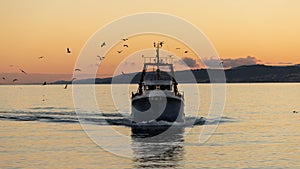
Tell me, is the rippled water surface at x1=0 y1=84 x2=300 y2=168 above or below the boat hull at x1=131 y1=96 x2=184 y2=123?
below

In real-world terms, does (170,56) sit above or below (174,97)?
above

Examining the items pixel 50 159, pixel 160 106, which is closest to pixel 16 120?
pixel 160 106

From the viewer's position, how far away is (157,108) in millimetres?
87562

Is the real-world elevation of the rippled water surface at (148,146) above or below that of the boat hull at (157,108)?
below

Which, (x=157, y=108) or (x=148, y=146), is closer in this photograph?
(x=148, y=146)

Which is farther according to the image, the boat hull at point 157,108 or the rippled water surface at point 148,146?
the boat hull at point 157,108

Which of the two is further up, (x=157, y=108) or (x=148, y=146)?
(x=157, y=108)

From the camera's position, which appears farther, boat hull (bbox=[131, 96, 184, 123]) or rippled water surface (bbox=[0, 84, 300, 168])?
boat hull (bbox=[131, 96, 184, 123])

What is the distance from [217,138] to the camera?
78.8m

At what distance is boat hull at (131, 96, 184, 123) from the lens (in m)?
87.0

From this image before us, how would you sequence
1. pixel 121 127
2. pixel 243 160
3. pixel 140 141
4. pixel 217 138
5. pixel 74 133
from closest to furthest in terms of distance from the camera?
pixel 243 160 → pixel 140 141 → pixel 217 138 → pixel 74 133 → pixel 121 127

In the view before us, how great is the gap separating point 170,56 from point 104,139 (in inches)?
1072

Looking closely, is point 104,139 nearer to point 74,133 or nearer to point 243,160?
point 74,133

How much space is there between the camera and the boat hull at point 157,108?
8700 cm
